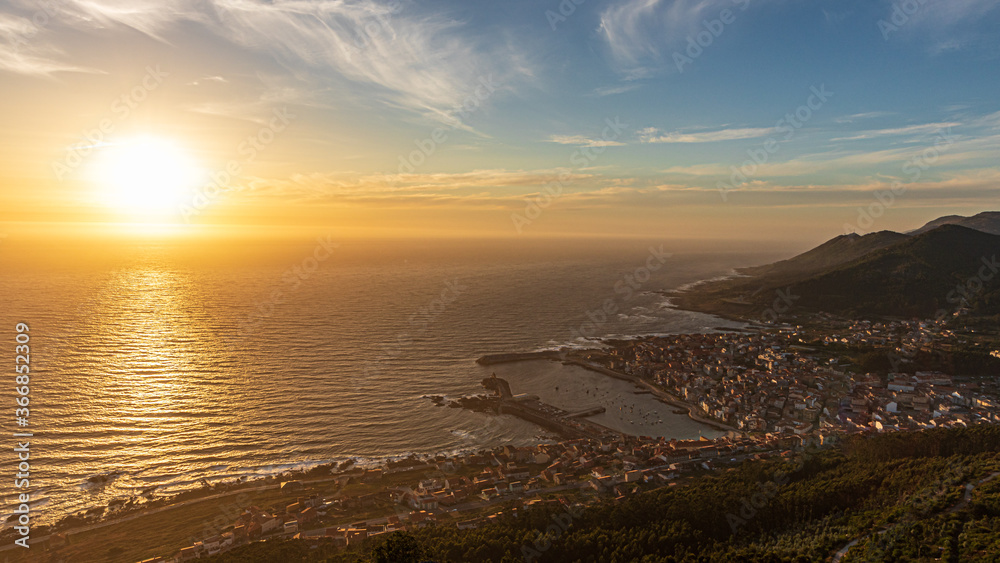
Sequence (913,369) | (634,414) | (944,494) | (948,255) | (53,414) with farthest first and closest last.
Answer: (948,255)
(913,369)
(634,414)
(53,414)
(944,494)

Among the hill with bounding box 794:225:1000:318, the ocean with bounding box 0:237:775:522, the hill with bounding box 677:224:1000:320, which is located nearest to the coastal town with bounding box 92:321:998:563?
the ocean with bounding box 0:237:775:522

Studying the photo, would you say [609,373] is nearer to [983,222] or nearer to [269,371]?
[269,371]

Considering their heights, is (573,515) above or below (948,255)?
below

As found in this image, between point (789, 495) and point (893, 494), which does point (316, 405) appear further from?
point (893, 494)

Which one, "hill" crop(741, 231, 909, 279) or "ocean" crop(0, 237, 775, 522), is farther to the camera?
"hill" crop(741, 231, 909, 279)

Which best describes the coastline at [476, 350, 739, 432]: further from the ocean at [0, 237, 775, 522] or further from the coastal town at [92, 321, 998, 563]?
the ocean at [0, 237, 775, 522]

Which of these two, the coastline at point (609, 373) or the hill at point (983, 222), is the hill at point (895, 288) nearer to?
the coastline at point (609, 373)

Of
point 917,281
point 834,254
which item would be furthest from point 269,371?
point 834,254

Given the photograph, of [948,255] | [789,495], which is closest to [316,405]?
[789,495]
